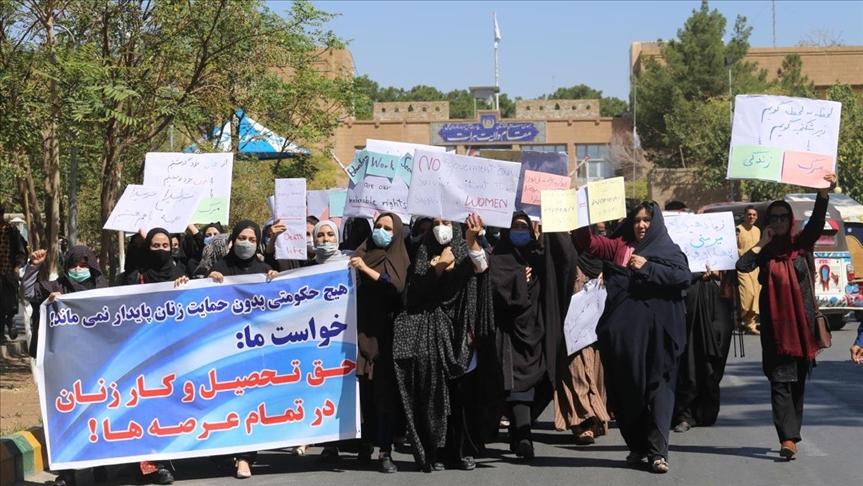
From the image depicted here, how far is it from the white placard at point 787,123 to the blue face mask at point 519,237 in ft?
4.83

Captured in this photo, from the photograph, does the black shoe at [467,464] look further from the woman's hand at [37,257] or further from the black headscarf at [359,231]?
the woman's hand at [37,257]

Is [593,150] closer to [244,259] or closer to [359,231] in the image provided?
[359,231]

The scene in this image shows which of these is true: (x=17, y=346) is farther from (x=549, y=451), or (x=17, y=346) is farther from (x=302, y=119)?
(x=549, y=451)

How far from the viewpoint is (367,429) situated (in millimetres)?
8391

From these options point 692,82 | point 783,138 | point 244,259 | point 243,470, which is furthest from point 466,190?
point 692,82

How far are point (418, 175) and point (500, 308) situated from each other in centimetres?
111

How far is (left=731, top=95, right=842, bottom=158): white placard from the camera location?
813 centimetres

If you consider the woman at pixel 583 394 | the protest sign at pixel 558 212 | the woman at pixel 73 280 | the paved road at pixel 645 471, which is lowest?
the paved road at pixel 645 471

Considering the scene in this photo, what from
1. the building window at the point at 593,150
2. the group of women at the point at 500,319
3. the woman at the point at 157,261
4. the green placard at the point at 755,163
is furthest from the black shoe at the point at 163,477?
the building window at the point at 593,150

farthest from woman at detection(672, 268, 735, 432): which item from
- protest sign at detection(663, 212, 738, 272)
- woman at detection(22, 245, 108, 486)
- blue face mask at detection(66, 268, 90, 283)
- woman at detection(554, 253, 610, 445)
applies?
A: blue face mask at detection(66, 268, 90, 283)

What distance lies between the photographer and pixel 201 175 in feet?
29.8

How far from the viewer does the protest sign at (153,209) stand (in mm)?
8641

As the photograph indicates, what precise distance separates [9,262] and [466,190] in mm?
9138

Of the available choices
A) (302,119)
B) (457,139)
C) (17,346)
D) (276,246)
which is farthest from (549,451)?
(457,139)
